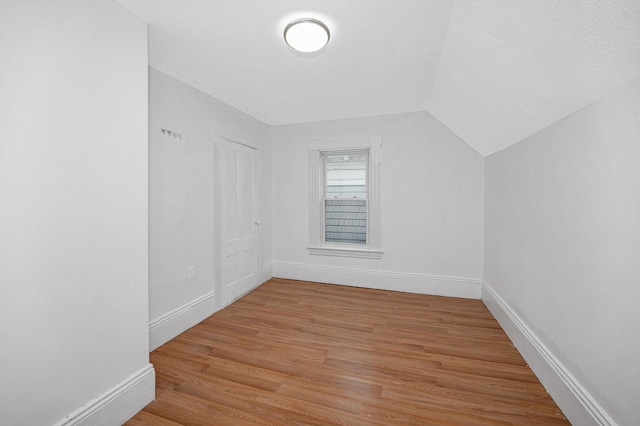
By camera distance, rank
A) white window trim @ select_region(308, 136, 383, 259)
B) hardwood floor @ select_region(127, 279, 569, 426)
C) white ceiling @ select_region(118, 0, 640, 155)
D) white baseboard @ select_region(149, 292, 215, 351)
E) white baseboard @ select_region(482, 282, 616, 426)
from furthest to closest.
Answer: white window trim @ select_region(308, 136, 383, 259)
white baseboard @ select_region(149, 292, 215, 351)
hardwood floor @ select_region(127, 279, 569, 426)
white baseboard @ select_region(482, 282, 616, 426)
white ceiling @ select_region(118, 0, 640, 155)

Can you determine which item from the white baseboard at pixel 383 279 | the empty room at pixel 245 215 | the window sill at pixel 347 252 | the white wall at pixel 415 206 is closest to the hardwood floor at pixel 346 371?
the empty room at pixel 245 215

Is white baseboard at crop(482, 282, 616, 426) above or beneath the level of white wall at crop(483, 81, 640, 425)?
beneath

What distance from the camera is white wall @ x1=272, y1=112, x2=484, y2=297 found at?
3.38 meters

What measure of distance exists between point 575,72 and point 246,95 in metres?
2.75

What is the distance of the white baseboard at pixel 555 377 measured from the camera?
1321mm

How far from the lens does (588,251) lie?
141 centimetres

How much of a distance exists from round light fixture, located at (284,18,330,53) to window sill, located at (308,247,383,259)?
2.64 metres

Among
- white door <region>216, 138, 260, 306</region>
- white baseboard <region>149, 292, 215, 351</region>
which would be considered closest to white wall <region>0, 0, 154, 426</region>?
white baseboard <region>149, 292, 215, 351</region>

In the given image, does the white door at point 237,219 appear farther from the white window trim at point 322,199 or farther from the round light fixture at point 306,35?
the round light fixture at point 306,35

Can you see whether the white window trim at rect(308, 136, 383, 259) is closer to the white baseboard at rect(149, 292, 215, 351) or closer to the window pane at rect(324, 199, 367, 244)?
the window pane at rect(324, 199, 367, 244)

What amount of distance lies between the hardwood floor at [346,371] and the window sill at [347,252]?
2.84 feet

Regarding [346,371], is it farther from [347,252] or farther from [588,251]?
[347,252]

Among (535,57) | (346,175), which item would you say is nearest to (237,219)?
(346,175)

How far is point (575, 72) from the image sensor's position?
51.4 inches
